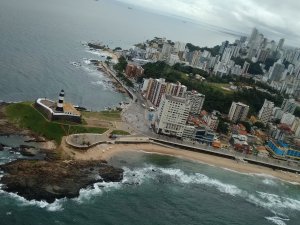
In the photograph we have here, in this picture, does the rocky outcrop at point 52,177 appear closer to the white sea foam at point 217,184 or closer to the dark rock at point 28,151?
the dark rock at point 28,151

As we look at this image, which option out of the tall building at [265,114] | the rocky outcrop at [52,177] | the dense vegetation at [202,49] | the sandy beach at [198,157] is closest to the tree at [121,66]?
the tall building at [265,114]

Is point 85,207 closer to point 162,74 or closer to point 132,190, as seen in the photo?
point 132,190

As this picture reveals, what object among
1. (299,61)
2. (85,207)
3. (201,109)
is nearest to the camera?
(85,207)

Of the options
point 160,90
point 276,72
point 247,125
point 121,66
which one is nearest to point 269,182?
point 247,125

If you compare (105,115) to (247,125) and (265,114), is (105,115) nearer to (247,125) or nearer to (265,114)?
(247,125)

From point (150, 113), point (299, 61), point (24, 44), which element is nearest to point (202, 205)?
point (150, 113)

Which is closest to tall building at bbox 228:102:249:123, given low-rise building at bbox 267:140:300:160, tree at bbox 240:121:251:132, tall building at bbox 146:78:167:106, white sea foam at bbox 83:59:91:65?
tree at bbox 240:121:251:132

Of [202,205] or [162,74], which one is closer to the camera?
[202,205]
